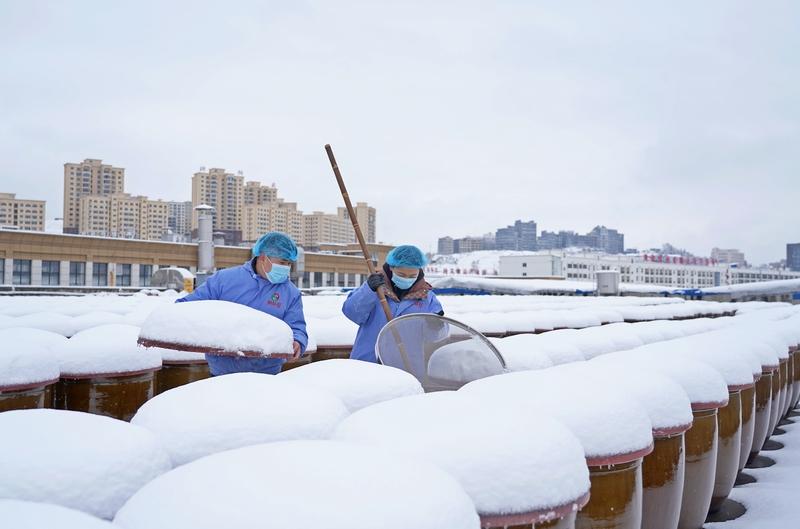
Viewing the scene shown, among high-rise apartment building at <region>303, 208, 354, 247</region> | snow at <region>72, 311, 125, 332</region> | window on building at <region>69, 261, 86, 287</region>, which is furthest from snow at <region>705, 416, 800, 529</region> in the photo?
high-rise apartment building at <region>303, 208, 354, 247</region>

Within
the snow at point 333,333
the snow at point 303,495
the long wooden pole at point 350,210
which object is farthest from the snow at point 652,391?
the snow at point 333,333

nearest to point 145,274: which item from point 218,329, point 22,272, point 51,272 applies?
point 51,272

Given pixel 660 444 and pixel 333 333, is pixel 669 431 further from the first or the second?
pixel 333 333

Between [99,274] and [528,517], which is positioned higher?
[99,274]

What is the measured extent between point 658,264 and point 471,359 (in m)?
112

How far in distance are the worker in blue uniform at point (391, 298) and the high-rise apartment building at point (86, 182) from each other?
95.9 m

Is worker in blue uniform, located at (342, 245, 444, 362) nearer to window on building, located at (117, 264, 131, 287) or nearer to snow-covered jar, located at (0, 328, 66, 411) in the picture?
snow-covered jar, located at (0, 328, 66, 411)

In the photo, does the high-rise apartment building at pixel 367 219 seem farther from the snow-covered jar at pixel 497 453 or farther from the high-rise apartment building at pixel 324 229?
the snow-covered jar at pixel 497 453

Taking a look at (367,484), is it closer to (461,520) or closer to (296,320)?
(461,520)

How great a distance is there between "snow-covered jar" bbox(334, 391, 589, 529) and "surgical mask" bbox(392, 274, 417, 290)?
118 inches

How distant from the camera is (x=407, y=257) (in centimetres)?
487

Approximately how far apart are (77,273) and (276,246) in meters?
33.5

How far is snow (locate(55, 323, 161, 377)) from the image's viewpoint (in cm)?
382

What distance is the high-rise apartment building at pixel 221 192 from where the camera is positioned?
313 feet
